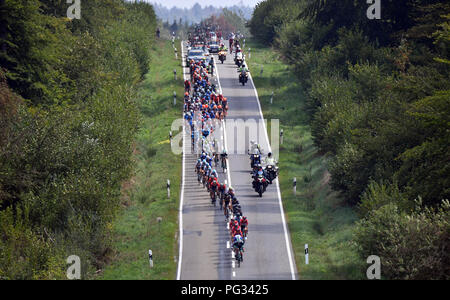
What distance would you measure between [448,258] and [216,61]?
177 feet

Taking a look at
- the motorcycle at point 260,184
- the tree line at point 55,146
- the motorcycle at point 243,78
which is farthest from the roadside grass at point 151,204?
the motorcycle at point 243,78

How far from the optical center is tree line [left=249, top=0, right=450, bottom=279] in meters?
29.0

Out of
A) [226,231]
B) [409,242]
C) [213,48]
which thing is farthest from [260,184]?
[213,48]

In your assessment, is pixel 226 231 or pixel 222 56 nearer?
pixel 226 231

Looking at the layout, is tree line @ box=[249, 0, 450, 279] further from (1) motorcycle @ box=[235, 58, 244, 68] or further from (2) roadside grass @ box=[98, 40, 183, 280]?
(2) roadside grass @ box=[98, 40, 183, 280]

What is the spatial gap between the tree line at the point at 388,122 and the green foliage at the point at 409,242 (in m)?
0.04

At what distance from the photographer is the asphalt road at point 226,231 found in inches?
1277

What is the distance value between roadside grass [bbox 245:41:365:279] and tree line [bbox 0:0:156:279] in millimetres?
9388

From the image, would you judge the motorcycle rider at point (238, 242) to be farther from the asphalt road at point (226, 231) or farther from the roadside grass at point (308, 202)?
the roadside grass at point (308, 202)

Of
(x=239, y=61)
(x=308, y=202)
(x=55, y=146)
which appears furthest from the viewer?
(x=239, y=61)

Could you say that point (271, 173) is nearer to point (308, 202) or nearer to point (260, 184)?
point (260, 184)

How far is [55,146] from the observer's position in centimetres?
3662

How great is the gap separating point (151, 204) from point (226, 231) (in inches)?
262
